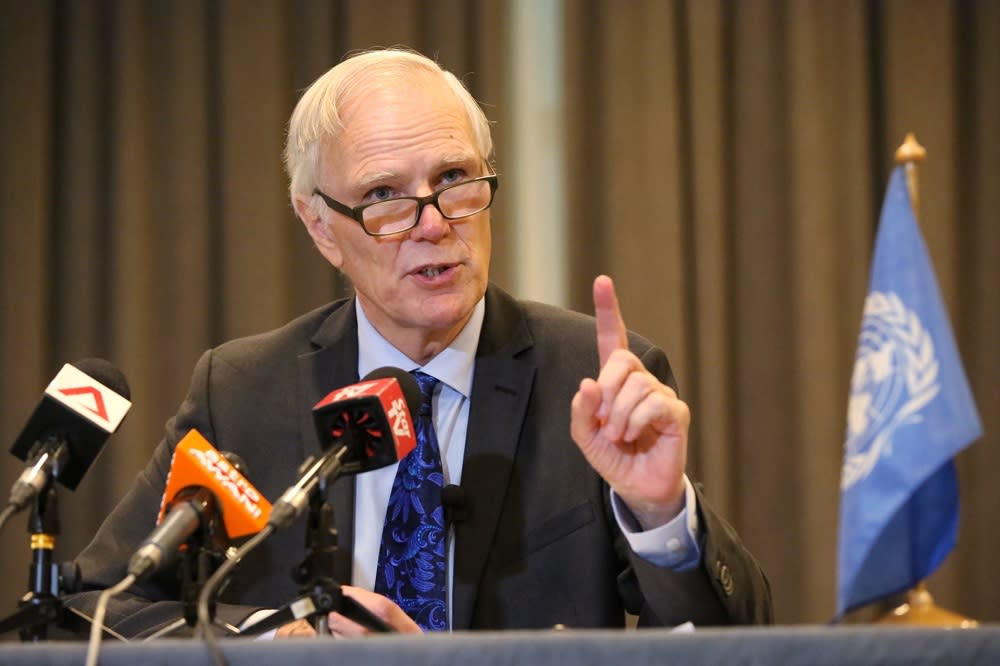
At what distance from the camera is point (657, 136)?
3.57m

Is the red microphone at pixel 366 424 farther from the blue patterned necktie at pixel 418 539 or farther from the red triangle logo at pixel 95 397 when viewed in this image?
the blue patterned necktie at pixel 418 539

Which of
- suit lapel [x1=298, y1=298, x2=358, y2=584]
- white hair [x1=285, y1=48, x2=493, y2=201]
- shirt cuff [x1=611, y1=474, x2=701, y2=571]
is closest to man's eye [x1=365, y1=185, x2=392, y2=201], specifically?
white hair [x1=285, y1=48, x2=493, y2=201]

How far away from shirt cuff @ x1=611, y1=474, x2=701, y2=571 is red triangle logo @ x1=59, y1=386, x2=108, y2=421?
727mm

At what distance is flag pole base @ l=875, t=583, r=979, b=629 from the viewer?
48.0 inches

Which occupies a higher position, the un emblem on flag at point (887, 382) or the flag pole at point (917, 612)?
the un emblem on flag at point (887, 382)

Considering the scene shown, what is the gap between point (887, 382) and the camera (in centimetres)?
131

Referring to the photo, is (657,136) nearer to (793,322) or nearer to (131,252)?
(793,322)

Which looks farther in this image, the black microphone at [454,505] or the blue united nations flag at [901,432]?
the black microphone at [454,505]

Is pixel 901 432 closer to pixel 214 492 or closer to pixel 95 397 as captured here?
pixel 214 492

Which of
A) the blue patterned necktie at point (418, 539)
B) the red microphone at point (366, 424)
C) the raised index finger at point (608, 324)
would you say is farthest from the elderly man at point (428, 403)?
the red microphone at point (366, 424)

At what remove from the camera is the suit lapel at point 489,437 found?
2.05m

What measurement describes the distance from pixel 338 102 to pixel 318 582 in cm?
118

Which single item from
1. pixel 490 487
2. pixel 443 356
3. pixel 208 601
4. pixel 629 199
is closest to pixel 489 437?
pixel 490 487

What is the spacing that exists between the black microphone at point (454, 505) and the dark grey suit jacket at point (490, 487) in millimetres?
16
